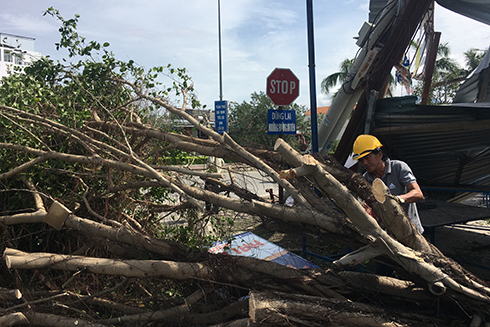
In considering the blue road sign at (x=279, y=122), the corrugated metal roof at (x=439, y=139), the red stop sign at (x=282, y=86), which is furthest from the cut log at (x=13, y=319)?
the red stop sign at (x=282, y=86)

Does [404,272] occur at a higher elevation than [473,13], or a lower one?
lower

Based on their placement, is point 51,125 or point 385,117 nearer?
point 51,125

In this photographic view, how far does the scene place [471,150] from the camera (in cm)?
524

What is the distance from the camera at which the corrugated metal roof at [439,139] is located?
4.21 m

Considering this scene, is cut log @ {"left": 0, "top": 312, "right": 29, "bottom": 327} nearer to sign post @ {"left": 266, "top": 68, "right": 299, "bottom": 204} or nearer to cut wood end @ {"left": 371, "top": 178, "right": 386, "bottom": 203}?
cut wood end @ {"left": 371, "top": 178, "right": 386, "bottom": 203}

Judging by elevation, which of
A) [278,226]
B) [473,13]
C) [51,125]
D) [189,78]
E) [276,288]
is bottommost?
[276,288]

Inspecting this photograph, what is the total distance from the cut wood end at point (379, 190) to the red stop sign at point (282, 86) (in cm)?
425

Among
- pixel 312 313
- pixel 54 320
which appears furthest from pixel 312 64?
pixel 54 320

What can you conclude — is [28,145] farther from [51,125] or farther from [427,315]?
[427,315]

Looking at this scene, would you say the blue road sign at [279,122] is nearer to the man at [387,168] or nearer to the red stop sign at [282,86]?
the red stop sign at [282,86]

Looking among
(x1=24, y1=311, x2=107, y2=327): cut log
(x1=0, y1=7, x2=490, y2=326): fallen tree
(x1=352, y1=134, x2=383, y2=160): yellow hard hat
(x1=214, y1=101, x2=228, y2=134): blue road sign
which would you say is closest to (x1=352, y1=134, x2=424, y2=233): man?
(x1=352, y1=134, x2=383, y2=160): yellow hard hat

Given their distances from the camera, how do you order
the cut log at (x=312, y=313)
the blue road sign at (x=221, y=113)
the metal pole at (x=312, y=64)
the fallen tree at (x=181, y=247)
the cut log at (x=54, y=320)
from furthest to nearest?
the blue road sign at (x=221, y=113), the metal pole at (x=312, y=64), the cut log at (x=54, y=320), the fallen tree at (x=181, y=247), the cut log at (x=312, y=313)

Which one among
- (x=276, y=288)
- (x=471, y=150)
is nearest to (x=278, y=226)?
(x=276, y=288)

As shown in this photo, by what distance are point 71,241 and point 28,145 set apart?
1.21 meters
